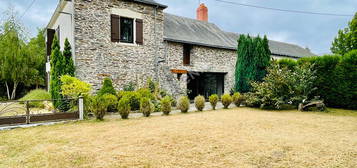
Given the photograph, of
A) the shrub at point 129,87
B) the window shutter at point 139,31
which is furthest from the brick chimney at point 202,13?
the shrub at point 129,87

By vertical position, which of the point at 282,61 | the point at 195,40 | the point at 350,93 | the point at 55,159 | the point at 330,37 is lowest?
the point at 55,159

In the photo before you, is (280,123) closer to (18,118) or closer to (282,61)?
(282,61)

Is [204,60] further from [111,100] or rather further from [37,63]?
[37,63]

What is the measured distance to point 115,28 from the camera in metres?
10.5

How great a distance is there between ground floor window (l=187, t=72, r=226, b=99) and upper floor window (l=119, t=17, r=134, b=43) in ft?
21.1

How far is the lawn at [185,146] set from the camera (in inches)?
130

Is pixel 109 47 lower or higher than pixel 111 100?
higher

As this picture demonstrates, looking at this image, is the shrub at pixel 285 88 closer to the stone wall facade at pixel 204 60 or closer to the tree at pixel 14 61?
the stone wall facade at pixel 204 60

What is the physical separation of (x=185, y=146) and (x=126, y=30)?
8799 mm

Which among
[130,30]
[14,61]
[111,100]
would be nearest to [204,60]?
[130,30]

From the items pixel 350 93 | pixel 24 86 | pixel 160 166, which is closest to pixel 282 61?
pixel 350 93

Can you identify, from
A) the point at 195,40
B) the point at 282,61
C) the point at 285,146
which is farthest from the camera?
the point at 195,40

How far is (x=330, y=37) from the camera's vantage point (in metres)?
24.9

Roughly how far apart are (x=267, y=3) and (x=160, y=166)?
626 inches
